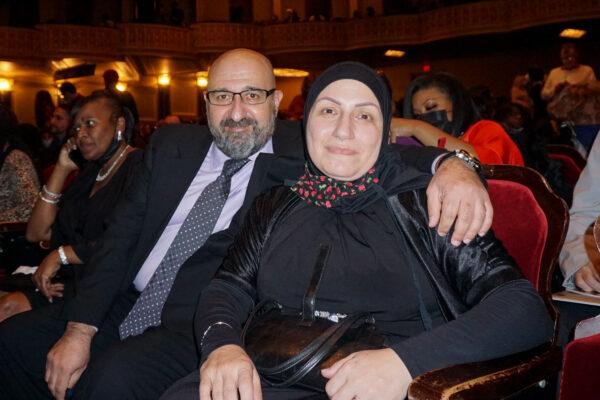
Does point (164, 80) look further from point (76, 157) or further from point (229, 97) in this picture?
point (229, 97)

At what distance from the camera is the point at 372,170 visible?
1634 mm

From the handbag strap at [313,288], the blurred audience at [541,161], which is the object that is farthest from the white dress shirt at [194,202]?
the blurred audience at [541,161]

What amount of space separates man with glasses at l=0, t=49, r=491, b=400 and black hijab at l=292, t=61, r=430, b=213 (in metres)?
0.35

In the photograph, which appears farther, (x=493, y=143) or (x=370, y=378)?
(x=493, y=143)

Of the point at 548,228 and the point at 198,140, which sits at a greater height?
the point at 198,140

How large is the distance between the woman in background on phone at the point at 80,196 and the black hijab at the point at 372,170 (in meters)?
1.15

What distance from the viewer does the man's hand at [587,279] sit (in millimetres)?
1820

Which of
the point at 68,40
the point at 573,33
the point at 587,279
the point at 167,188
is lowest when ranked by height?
the point at 587,279

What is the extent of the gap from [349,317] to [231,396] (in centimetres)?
34

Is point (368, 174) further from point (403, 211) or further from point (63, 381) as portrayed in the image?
point (63, 381)

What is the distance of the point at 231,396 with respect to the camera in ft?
4.23

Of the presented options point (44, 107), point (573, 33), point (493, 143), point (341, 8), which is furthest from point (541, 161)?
point (341, 8)

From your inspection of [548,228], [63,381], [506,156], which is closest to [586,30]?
[506,156]

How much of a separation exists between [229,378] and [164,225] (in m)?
0.94
